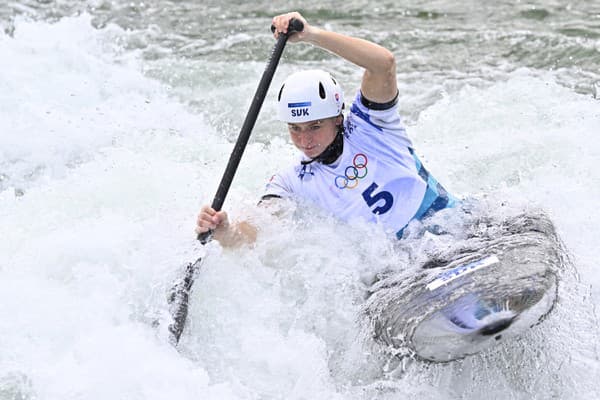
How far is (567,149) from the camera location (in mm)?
7270

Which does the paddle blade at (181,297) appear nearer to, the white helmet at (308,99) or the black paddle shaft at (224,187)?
the black paddle shaft at (224,187)

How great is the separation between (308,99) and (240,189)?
2.24m

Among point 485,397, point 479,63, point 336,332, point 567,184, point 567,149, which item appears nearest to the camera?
point 485,397

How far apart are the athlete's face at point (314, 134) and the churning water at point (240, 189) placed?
1.40 feet

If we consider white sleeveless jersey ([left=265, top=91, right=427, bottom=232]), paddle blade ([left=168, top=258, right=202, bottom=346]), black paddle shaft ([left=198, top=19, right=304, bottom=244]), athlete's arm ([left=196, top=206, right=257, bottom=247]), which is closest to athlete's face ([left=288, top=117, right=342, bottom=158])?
A: white sleeveless jersey ([left=265, top=91, right=427, bottom=232])

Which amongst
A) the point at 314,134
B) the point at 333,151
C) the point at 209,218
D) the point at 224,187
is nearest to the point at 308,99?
the point at 314,134

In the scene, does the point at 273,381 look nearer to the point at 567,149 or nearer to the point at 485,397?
the point at 485,397

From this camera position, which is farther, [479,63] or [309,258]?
[479,63]

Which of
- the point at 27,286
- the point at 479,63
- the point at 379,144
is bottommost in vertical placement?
the point at 479,63

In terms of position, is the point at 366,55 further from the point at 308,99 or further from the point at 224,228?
the point at 224,228

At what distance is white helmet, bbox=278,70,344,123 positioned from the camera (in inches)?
191

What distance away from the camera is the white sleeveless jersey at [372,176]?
498 cm

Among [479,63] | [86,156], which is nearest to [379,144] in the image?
[86,156]

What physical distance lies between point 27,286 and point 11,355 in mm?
628
